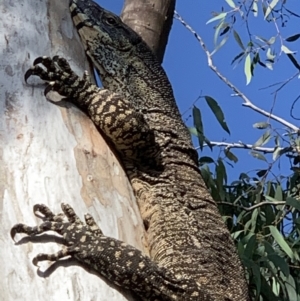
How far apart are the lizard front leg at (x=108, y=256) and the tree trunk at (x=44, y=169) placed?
0.10ft

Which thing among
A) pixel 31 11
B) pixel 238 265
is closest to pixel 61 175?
pixel 31 11

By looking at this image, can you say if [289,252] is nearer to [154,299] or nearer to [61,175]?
[154,299]

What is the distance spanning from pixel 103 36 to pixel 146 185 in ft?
2.69

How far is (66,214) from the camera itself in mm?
2330

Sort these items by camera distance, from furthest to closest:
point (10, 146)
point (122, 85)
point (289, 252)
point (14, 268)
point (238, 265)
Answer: point (289, 252) < point (122, 85) < point (238, 265) < point (10, 146) < point (14, 268)

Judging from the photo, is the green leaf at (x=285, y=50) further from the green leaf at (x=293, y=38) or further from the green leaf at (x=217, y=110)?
the green leaf at (x=217, y=110)

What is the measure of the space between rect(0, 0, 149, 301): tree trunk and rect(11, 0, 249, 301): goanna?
49 mm

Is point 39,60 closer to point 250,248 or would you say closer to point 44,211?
point 44,211

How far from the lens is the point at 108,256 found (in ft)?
8.04

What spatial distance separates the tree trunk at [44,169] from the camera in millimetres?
2086

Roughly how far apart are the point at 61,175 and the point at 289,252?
2.28 metres

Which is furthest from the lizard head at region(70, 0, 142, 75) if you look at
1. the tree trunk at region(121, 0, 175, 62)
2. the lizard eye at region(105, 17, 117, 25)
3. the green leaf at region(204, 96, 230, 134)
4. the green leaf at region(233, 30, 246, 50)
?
the green leaf at region(233, 30, 246, 50)

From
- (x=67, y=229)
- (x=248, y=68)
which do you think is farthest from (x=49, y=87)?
(x=248, y=68)

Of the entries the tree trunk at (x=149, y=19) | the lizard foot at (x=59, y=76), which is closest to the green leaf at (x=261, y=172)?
the tree trunk at (x=149, y=19)
